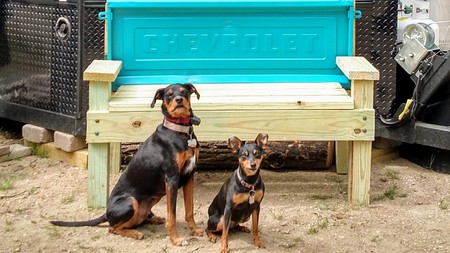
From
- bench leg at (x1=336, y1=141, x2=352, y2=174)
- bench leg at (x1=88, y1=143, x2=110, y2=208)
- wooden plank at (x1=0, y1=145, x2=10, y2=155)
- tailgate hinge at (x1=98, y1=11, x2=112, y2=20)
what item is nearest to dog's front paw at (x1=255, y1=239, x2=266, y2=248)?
bench leg at (x1=88, y1=143, x2=110, y2=208)

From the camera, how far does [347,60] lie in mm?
4891

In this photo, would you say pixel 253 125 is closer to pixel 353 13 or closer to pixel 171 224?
pixel 171 224

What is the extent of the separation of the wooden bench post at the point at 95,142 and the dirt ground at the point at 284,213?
11 centimetres

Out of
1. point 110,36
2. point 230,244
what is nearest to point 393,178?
point 230,244

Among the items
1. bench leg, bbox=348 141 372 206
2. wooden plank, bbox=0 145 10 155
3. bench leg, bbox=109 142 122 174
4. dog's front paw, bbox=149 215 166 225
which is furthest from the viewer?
wooden plank, bbox=0 145 10 155

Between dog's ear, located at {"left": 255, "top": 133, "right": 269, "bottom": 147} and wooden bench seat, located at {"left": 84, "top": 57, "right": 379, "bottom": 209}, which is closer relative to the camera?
dog's ear, located at {"left": 255, "top": 133, "right": 269, "bottom": 147}

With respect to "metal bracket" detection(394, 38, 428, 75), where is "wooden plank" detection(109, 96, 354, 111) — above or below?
below

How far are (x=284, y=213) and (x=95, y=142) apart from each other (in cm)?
127

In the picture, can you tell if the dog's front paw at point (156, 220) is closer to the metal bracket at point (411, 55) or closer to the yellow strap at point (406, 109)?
the yellow strap at point (406, 109)

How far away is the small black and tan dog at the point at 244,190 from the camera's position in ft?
12.5

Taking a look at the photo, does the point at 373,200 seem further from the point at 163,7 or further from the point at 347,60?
the point at 163,7

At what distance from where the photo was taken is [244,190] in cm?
388

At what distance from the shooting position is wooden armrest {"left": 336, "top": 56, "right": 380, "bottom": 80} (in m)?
4.54

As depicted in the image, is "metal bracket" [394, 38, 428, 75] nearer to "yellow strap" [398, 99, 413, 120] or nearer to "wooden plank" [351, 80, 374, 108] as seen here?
"yellow strap" [398, 99, 413, 120]
